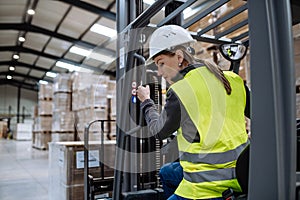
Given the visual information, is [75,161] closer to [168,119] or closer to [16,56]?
[168,119]

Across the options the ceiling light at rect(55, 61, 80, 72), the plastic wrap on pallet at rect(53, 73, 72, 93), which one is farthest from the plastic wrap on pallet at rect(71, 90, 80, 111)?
the ceiling light at rect(55, 61, 80, 72)

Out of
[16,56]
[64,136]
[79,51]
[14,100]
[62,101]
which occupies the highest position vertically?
[16,56]

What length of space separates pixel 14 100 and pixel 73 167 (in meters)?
25.0

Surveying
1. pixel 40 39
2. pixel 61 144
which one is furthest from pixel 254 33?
pixel 40 39

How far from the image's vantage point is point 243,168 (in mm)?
1072

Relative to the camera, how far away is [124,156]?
1.81 meters

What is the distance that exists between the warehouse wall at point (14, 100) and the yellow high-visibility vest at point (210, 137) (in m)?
27.0

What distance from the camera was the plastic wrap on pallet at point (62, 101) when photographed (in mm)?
9688

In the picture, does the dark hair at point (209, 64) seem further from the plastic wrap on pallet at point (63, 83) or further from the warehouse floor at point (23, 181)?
the plastic wrap on pallet at point (63, 83)

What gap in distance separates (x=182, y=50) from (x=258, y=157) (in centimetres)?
80

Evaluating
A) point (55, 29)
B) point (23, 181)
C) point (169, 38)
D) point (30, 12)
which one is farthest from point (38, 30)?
point (169, 38)

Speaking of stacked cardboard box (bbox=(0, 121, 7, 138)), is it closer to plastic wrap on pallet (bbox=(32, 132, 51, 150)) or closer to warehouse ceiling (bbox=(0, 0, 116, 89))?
warehouse ceiling (bbox=(0, 0, 116, 89))

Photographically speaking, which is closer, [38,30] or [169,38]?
[169,38]

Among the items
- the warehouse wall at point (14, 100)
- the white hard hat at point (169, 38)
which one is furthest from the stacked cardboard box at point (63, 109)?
the warehouse wall at point (14, 100)
